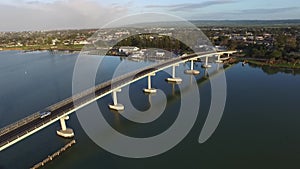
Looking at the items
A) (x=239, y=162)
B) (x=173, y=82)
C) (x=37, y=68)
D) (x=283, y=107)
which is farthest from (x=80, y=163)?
(x=37, y=68)

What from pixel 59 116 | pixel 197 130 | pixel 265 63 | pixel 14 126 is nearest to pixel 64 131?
pixel 59 116

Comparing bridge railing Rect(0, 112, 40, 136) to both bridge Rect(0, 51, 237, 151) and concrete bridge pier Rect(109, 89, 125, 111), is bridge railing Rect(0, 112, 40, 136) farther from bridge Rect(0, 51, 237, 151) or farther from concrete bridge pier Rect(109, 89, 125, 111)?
concrete bridge pier Rect(109, 89, 125, 111)

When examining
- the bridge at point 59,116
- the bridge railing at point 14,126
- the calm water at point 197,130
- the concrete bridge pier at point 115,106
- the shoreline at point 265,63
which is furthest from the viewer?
the shoreline at point 265,63

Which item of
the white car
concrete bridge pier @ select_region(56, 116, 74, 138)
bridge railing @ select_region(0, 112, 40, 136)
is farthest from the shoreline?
bridge railing @ select_region(0, 112, 40, 136)

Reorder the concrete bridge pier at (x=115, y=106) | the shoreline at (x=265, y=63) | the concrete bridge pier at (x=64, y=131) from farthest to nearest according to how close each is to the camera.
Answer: the shoreline at (x=265, y=63), the concrete bridge pier at (x=115, y=106), the concrete bridge pier at (x=64, y=131)

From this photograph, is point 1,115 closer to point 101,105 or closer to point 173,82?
point 101,105

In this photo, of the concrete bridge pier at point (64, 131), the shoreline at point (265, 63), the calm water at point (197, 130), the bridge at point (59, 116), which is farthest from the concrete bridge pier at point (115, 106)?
the shoreline at point (265, 63)

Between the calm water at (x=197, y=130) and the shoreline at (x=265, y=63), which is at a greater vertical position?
the shoreline at (x=265, y=63)

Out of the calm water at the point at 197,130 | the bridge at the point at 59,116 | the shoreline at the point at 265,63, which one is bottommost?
the calm water at the point at 197,130

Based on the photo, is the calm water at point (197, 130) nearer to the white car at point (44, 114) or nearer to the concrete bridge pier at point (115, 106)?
the concrete bridge pier at point (115, 106)
